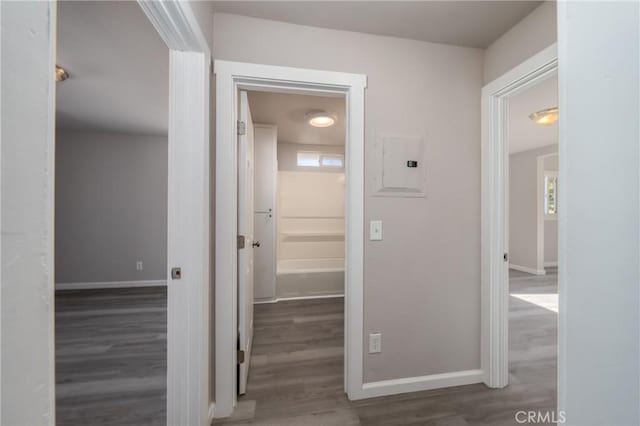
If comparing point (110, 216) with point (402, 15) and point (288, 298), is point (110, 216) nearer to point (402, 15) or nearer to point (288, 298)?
point (288, 298)

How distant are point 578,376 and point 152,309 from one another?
12.3 feet

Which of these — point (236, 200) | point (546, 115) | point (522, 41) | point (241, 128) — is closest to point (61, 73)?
point (241, 128)

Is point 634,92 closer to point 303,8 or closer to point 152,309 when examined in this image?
point 303,8

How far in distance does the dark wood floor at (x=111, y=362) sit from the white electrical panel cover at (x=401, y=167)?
6.46 ft

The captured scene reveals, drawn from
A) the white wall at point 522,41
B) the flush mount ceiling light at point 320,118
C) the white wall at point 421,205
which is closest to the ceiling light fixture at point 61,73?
the white wall at point 421,205

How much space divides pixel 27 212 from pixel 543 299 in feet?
15.7

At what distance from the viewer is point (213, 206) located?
1.42m

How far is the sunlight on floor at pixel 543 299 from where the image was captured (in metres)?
3.14

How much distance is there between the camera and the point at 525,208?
5016 mm

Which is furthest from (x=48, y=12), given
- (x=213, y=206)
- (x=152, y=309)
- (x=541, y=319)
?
(x=541, y=319)

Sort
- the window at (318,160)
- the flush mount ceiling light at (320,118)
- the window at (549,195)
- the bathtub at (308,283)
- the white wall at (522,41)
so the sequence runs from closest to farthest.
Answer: the white wall at (522,41) < the flush mount ceiling light at (320,118) < the bathtub at (308,283) < the window at (318,160) < the window at (549,195)

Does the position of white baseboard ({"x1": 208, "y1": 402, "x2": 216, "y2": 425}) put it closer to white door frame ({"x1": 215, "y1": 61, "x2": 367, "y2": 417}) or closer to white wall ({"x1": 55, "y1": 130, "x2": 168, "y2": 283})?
white door frame ({"x1": 215, "y1": 61, "x2": 367, "y2": 417})

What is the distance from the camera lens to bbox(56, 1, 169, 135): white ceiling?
1521 mm

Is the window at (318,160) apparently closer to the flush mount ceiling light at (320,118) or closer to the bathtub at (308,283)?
the flush mount ceiling light at (320,118)
